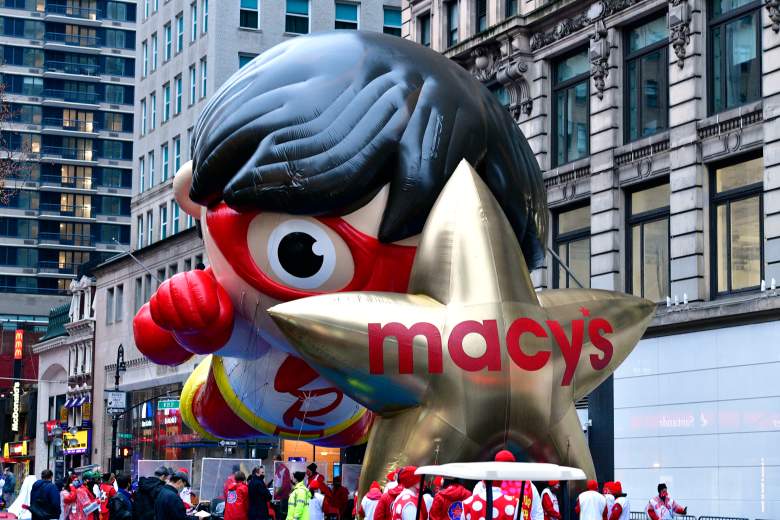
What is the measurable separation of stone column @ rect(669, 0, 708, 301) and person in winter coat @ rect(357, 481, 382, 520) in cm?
1810

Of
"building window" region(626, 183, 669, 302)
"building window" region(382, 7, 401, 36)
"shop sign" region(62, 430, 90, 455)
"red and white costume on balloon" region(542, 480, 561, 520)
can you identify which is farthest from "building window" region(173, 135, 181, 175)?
"red and white costume on balloon" region(542, 480, 561, 520)

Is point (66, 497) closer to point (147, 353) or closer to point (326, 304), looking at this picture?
point (147, 353)

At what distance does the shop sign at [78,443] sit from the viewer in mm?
70000

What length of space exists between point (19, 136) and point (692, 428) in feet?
291

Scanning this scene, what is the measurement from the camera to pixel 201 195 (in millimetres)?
13500

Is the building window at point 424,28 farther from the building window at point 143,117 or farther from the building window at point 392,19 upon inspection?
the building window at point 143,117

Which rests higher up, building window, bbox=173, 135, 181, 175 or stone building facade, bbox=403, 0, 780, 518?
building window, bbox=173, 135, 181, 175

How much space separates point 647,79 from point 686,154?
2786 mm

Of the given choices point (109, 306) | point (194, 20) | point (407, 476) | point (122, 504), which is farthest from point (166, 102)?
point (407, 476)

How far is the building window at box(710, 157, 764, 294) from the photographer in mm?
28719

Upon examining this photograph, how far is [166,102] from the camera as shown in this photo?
63562 millimetres

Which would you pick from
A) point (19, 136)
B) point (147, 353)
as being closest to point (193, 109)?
point (147, 353)

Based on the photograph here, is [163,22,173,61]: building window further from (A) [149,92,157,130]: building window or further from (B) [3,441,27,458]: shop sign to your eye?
(B) [3,441,27,458]: shop sign

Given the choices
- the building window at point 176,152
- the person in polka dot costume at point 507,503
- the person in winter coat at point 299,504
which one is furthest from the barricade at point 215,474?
the building window at point 176,152
